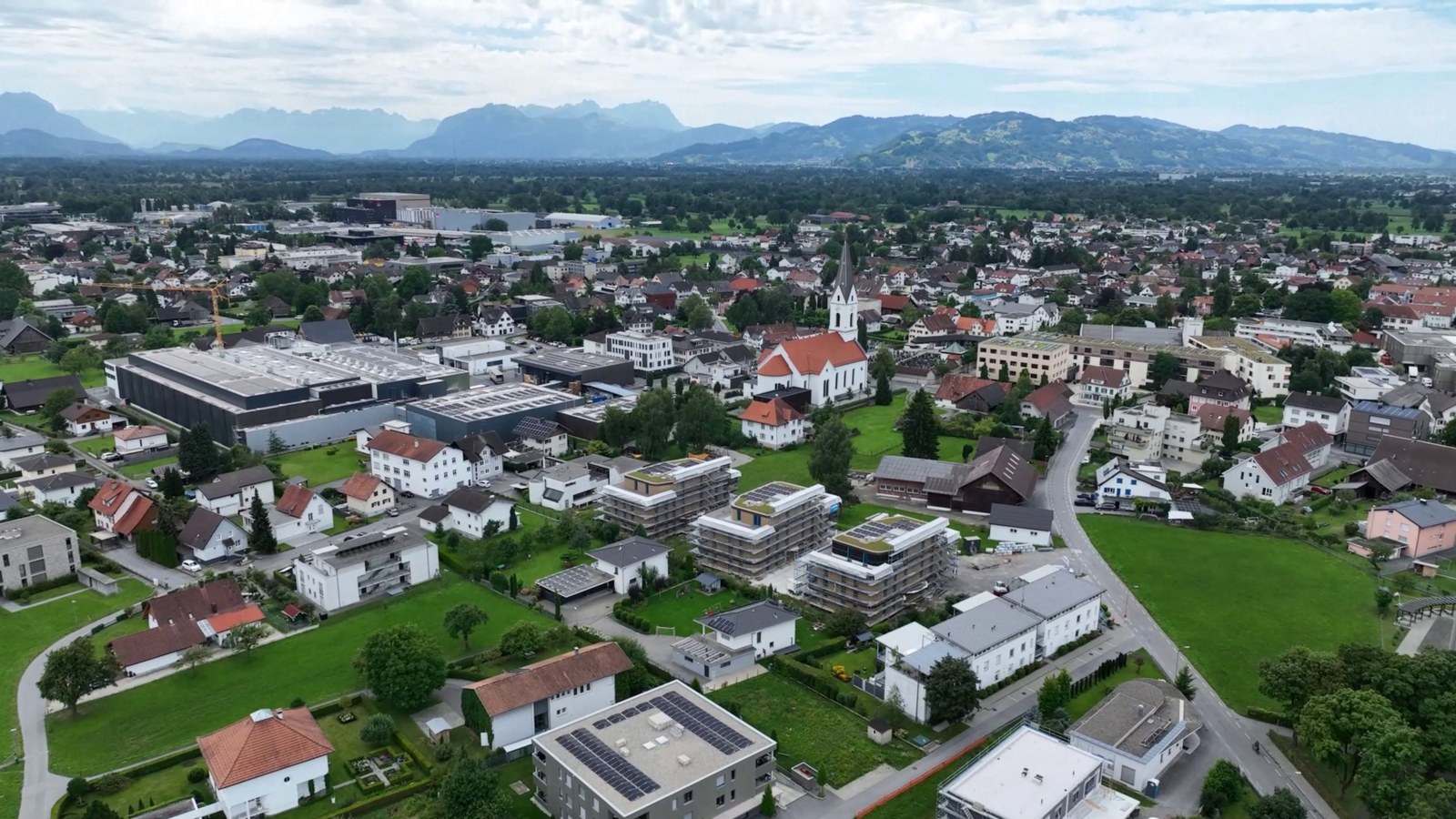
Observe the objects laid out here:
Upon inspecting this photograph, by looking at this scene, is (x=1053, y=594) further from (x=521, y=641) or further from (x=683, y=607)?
(x=521, y=641)

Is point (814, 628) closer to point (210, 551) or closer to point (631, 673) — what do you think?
point (631, 673)

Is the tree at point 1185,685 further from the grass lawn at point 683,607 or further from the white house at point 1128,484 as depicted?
the white house at point 1128,484

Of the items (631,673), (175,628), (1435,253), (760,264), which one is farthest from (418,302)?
(1435,253)

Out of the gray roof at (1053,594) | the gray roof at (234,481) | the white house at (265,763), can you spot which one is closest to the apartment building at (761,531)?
the gray roof at (1053,594)

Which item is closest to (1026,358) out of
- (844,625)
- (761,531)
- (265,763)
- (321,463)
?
(761,531)

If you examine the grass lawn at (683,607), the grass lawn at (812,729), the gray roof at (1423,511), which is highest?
the gray roof at (1423,511)
